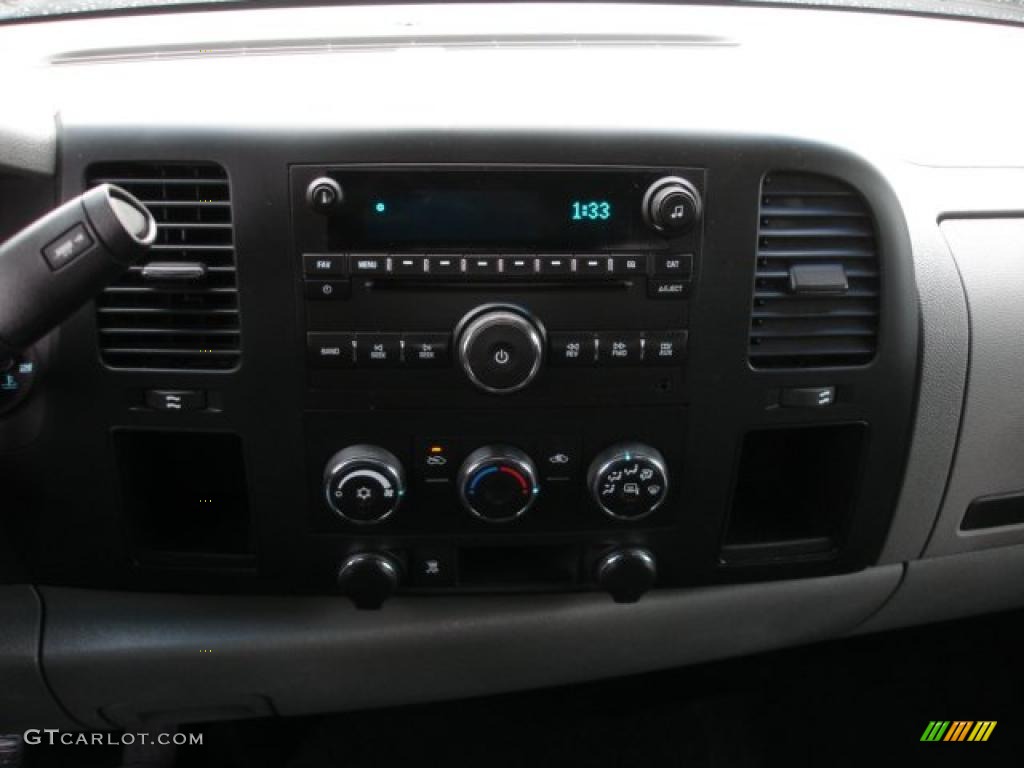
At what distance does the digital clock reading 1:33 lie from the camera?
1146 mm

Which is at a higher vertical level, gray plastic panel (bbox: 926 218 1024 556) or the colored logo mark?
gray plastic panel (bbox: 926 218 1024 556)

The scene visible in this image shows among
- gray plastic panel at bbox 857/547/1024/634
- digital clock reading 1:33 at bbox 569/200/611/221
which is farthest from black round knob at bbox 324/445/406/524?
gray plastic panel at bbox 857/547/1024/634

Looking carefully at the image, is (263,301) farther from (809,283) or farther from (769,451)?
(769,451)

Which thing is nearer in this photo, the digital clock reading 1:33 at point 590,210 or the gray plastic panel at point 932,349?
the digital clock reading 1:33 at point 590,210

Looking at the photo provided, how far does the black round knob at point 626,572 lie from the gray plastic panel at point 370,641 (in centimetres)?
14

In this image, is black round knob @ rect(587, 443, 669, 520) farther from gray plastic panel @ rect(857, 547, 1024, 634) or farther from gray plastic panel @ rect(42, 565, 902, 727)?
gray plastic panel @ rect(857, 547, 1024, 634)

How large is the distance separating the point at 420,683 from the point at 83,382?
702mm

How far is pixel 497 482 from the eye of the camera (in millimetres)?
1247

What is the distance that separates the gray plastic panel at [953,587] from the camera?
162cm

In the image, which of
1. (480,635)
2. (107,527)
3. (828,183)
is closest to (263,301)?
(107,527)

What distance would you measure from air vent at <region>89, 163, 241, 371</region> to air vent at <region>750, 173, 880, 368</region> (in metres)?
0.68

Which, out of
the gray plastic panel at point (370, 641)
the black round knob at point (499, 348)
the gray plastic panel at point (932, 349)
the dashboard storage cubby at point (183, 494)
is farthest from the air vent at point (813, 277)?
the dashboard storage cubby at point (183, 494)

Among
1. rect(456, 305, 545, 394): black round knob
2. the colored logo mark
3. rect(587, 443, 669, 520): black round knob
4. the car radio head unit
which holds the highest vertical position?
the car radio head unit

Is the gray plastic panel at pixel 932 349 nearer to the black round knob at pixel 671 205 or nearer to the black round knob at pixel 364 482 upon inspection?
the black round knob at pixel 671 205
